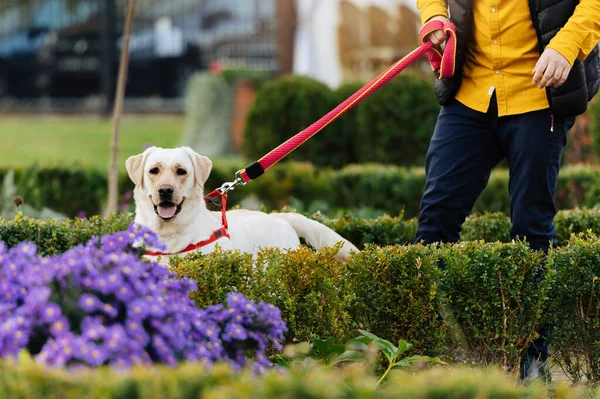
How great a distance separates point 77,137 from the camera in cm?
1772

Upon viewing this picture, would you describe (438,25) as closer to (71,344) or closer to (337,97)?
(71,344)

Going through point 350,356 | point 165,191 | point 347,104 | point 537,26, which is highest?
point 537,26

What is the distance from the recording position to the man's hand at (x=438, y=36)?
4.46 metres

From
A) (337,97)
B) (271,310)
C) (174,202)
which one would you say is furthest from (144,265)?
(337,97)

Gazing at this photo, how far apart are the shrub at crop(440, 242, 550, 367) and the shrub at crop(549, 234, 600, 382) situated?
0.06 meters

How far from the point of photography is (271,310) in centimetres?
312

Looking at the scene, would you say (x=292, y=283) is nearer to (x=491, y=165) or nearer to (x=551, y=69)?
(x=491, y=165)

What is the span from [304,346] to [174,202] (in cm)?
143

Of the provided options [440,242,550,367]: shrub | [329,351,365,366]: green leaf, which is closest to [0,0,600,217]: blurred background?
[440,242,550,367]: shrub

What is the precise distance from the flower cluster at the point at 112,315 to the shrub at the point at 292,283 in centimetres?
71

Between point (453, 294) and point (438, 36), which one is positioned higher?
point (438, 36)

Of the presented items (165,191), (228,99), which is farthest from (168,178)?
(228,99)

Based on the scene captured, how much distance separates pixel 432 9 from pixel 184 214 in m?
1.54

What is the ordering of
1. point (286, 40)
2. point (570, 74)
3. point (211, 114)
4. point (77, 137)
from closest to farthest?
point (570, 74)
point (211, 114)
point (286, 40)
point (77, 137)
